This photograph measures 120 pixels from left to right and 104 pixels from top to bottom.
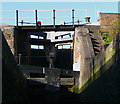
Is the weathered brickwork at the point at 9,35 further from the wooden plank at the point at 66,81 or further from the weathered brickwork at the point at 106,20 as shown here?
the weathered brickwork at the point at 106,20

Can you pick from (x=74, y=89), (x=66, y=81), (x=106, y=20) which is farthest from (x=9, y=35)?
(x=106, y=20)

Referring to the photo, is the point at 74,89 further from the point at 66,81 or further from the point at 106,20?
the point at 106,20

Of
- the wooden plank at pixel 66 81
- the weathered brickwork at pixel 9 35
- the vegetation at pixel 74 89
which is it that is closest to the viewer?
the vegetation at pixel 74 89

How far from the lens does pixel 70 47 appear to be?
1842 centimetres

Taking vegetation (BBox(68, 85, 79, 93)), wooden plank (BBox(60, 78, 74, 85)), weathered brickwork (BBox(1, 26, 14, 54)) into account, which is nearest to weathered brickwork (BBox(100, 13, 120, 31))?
wooden plank (BBox(60, 78, 74, 85))

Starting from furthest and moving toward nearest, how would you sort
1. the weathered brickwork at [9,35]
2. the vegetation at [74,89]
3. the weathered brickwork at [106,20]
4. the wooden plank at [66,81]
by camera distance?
the weathered brickwork at [9,35] → the weathered brickwork at [106,20] → the wooden plank at [66,81] → the vegetation at [74,89]

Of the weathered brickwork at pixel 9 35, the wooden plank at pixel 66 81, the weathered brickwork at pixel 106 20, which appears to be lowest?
the wooden plank at pixel 66 81

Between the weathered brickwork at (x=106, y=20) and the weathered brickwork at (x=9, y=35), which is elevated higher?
the weathered brickwork at (x=106, y=20)

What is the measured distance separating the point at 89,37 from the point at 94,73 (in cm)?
389

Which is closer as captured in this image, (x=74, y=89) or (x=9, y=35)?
(x=74, y=89)

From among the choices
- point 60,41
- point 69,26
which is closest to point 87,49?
point 69,26

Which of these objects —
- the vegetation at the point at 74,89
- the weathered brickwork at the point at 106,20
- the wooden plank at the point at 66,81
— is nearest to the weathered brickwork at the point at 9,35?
the wooden plank at the point at 66,81

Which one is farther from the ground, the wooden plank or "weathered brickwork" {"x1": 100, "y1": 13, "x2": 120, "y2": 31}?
"weathered brickwork" {"x1": 100, "y1": 13, "x2": 120, "y2": 31}

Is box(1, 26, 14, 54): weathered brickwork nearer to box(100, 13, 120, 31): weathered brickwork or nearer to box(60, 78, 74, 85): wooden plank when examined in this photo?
box(60, 78, 74, 85): wooden plank
